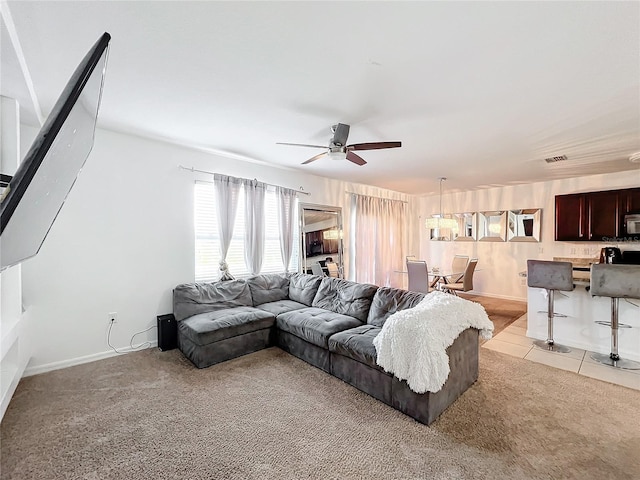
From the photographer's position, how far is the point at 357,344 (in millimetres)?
2521

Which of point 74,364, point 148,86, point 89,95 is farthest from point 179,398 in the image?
point 148,86

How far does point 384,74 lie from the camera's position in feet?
6.86

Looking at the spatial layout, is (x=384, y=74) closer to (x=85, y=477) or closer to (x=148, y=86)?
(x=148, y=86)

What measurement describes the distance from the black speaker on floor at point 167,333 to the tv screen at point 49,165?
2.72 m

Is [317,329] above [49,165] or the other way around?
the other way around

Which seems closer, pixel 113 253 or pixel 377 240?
pixel 113 253

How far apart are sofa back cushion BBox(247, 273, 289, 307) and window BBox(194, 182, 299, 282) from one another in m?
0.27

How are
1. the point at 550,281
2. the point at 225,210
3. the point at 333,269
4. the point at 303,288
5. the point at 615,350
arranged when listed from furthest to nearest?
1. the point at 333,269
2. the point at 303,288
3. the point at 225,210
4. the point at 550,281
5. the point at 615,350

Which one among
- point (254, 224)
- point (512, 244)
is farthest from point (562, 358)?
point (254, 224)

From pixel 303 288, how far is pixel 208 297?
128 cm

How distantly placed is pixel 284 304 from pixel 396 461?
8.16ft

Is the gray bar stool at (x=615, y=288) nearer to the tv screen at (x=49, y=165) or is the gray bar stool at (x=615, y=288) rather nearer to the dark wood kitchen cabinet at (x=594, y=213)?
the dark wood kitchen cabinet at (x=594, y=213)

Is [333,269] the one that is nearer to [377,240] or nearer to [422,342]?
[377,240]

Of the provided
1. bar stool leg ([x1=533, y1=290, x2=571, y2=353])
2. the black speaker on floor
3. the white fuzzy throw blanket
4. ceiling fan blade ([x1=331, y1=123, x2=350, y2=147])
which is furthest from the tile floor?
the black speaker on floor
